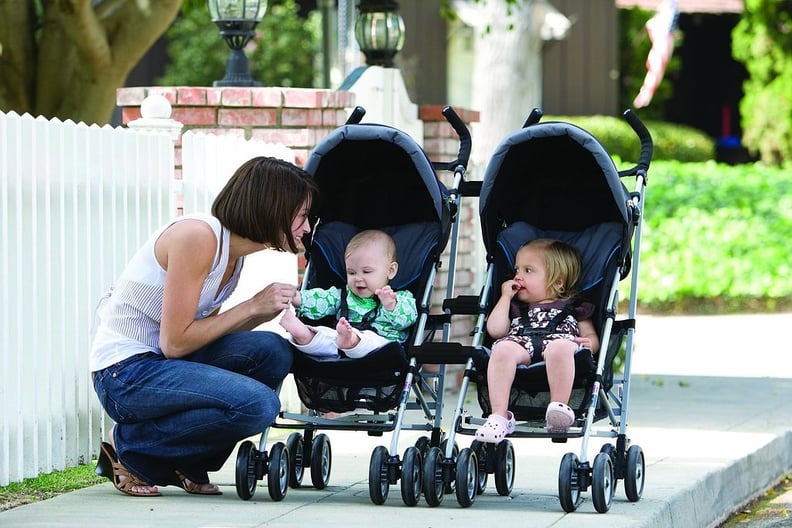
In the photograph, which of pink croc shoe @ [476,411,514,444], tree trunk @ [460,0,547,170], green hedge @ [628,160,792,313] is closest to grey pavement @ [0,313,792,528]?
pink croc shoe @ [476,411,514,444]

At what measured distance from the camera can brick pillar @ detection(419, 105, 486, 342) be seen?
30.8 ft

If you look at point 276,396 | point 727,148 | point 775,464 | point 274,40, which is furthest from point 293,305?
point 727,148

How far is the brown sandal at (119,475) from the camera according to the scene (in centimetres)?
566

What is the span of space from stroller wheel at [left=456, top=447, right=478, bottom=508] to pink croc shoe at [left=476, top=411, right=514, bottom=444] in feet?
0.27

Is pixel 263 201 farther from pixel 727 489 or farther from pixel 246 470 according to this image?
pixel 727 489

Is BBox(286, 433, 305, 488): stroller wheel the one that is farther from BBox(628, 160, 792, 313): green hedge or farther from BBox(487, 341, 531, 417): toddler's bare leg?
BBox(628, 160, 792, 313): green hedge

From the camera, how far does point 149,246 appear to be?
17.9ft

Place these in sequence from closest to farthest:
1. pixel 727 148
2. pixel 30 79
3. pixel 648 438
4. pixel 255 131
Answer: pixel 648 438
pixel 255 131
pixel 30 79
pixel 727 148

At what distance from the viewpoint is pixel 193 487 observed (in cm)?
572

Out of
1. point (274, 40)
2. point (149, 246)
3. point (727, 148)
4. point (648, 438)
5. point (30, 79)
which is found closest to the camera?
point (149, 246)

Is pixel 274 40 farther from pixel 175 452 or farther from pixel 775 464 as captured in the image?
pixel 175 452

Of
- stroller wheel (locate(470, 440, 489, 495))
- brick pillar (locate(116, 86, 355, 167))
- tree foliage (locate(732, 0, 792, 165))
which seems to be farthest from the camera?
tree foliage (locate(732, 0, 792, 165))

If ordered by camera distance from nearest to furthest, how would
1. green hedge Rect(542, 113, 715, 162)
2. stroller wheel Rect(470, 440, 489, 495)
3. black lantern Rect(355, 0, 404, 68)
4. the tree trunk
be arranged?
stroller wheel Rect(470, 440, 489, 495) → black lantern Rect(355, 0, 404, 68) → the tree trunk → green hedge Rect(542, 113, 715, 162)

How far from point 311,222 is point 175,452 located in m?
1.17
